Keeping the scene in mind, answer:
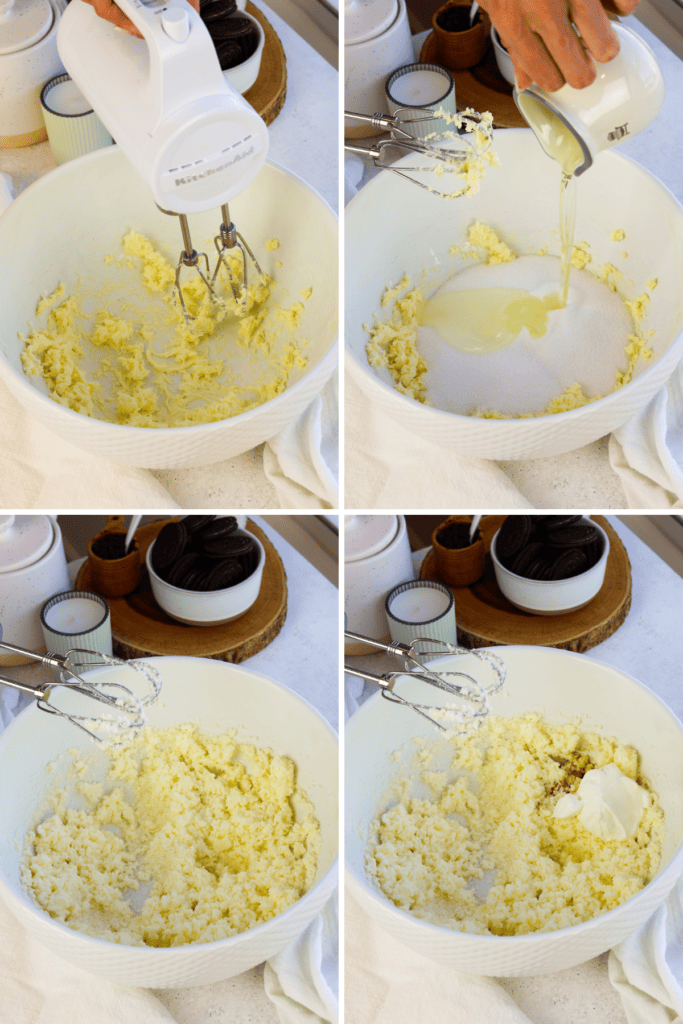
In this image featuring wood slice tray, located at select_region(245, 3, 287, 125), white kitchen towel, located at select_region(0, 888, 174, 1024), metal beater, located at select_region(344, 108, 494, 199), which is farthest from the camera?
wood slice tray, located at select_region(245, 3, 287, 125)

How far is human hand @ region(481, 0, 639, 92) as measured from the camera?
742mm

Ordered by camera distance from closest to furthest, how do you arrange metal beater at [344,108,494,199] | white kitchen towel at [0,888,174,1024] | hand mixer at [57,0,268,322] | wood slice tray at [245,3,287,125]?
hand mixer at [57,0,268,322], white kitchen towel at [0,888,174,1024], metal beater at [344,108,494,199], wood slice tray at [245,3,287,125]

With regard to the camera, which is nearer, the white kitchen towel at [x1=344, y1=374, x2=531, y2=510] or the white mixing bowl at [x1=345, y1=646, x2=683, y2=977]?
the white mixing bowl at [x1=345, y1=646, x2=683, y2=977]

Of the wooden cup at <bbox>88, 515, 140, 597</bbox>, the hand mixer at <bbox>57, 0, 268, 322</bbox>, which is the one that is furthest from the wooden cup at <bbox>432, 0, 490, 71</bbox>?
the wooden cup at <bbox>88, 515, 140, 597</bbox>

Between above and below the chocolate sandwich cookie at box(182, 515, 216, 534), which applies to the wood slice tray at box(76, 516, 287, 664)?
below

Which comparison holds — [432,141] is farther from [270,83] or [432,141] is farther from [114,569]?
[114,569]

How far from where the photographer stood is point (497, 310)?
948mm

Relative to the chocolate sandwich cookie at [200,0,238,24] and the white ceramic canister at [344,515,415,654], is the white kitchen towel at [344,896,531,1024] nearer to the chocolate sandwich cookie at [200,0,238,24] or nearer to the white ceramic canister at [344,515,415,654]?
the white ceramic canister at [344,515,415,654]

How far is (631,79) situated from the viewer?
75 centimetres

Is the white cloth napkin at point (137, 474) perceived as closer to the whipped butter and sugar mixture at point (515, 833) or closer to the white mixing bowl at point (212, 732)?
the white mixing bowl at point (212, 732)

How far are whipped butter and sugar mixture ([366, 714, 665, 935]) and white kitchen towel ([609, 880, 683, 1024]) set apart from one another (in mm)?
44

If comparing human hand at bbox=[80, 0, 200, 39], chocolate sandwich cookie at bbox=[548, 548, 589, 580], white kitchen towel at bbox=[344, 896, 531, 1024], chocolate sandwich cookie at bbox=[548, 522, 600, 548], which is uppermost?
human hand at bbox=[80, 0, 200, 39]

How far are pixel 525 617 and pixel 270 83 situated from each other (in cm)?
63

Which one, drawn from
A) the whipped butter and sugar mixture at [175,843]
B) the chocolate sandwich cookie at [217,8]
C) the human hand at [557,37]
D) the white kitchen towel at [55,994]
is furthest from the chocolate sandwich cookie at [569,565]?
the chocolate sandwich cookie at [217,8]
